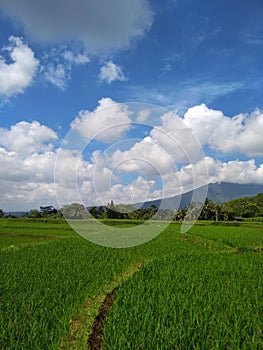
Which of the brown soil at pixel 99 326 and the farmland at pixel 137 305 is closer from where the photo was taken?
the farmland at pixel 137 305

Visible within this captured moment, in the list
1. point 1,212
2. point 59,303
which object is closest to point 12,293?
point 59,303

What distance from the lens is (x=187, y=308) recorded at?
13.7ft

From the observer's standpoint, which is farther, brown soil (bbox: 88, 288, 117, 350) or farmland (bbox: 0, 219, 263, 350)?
brown soil (bbox: 88, 288, 117, 350)

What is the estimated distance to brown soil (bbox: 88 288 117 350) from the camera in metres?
3.57

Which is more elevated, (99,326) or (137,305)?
(137,305)

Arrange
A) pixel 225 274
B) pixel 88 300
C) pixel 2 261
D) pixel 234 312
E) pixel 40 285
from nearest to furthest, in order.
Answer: pixel 234 312
pixel 88 300
pixel 40 285
pixel 225 274
pixel 2 261

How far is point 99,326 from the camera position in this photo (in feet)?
13.1

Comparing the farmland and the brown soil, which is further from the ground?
the farmland

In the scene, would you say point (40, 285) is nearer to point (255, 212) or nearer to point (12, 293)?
point (12, 293)

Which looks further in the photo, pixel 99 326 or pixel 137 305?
pixel 137 305

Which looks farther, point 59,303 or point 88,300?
point 88,300

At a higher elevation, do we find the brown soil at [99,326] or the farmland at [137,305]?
the farmland at [137,305]

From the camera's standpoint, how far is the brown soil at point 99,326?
357cm

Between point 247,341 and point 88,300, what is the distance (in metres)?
2.43
